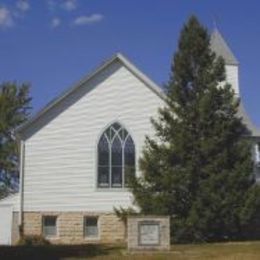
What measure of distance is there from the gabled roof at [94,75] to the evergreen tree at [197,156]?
1951 millimetres

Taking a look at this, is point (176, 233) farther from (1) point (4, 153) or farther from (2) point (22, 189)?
(1) point (4, 153)

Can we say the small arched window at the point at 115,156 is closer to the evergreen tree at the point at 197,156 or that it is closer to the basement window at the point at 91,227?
the evergreen tree at the point at 197,156

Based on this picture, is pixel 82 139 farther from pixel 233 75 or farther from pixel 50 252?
pixel 233 75

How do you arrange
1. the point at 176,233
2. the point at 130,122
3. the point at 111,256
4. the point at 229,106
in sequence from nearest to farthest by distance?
1. the point at 111,256
2. the point at 176,233
3. the point at 229,106
4. the point at 130,122

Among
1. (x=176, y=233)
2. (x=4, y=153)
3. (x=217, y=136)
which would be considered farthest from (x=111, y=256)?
(x=4, y=153)

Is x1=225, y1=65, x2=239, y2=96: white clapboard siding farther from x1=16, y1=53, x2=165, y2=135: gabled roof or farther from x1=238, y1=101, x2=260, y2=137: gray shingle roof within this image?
x1=16, y1=53, x2=165, y2=135: gabled roof

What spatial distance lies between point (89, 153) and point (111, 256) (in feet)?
37.1

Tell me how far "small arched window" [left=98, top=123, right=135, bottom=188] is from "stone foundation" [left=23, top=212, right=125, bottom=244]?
1706 mm

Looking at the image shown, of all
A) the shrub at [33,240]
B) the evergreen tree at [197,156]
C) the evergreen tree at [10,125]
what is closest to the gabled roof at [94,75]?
the evergreen tree at [197,156]

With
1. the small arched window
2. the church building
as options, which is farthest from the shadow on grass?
the small arched window

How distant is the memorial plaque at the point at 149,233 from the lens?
86.1ft

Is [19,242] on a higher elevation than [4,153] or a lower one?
lower

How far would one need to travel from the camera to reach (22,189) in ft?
115

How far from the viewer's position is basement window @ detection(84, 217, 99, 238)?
1390 inches
